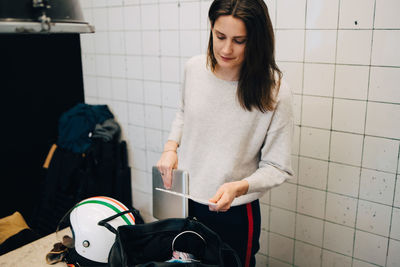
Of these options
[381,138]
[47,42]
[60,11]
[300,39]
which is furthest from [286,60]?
[47,42]

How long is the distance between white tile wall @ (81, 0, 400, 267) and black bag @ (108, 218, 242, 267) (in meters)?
0.93

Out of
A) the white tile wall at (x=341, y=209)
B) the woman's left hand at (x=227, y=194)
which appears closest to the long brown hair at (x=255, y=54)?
the woman's left hand at (x=227, y=194)

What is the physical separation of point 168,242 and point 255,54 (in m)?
0.70

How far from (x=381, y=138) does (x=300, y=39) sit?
0.62m

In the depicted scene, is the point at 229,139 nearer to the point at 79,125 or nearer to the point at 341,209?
the point at 341,209

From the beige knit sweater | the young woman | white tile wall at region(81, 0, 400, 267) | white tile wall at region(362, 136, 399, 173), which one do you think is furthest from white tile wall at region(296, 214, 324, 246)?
the beige knit sweater

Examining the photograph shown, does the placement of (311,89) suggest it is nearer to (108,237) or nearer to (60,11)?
(108,237)

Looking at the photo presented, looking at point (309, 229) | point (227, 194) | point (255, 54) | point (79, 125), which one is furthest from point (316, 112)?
point (79, 125)

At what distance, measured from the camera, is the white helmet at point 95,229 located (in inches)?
50.8

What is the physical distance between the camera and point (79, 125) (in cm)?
279

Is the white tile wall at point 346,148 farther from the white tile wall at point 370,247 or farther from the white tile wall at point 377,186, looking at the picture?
the white tile wall at point 370,247

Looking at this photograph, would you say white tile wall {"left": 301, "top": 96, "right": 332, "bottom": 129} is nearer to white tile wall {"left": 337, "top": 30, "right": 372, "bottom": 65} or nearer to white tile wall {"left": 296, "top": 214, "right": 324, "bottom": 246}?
white tile wall {"left": 337, "top": 30, "right": 372, "bottom": 65}

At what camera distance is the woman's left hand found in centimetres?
116

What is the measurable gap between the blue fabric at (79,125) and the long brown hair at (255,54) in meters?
1.77
